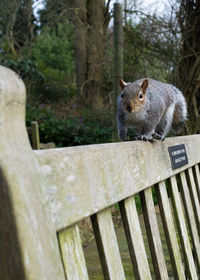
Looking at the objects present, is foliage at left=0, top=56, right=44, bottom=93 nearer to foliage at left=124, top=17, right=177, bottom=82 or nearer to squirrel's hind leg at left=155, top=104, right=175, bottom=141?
foliage at left=124, top=17, right=177, bottom=82

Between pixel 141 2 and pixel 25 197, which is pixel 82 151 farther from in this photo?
pixel 141 2

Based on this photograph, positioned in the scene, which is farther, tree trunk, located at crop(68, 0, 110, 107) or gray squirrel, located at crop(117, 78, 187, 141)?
tree trunk, located at crop(68, 0, 110, 107)

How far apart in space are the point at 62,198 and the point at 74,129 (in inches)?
209

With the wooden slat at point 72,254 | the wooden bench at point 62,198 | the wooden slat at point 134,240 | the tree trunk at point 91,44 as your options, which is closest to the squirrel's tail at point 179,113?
the wooden bench at point 62,198

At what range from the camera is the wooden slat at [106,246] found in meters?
0.69

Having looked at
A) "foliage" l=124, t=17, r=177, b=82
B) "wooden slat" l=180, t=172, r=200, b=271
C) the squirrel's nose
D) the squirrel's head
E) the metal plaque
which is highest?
"foliage" l=124, t=17, r=177, b=82

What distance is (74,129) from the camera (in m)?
5.84

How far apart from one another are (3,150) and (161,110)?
1.35 metres

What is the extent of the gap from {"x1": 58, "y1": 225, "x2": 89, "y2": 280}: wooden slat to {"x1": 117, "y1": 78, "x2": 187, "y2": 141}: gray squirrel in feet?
2.55

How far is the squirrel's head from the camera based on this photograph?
148 cm

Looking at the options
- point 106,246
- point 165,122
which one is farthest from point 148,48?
point 106,246

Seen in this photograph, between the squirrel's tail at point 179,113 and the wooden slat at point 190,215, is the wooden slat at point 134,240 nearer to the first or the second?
the wooden slat at point 190,215

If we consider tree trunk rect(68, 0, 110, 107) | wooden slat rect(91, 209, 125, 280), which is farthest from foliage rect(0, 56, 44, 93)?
wooden slat rect(91, 209, 125, 280)

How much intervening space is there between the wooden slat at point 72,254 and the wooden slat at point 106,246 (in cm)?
9
